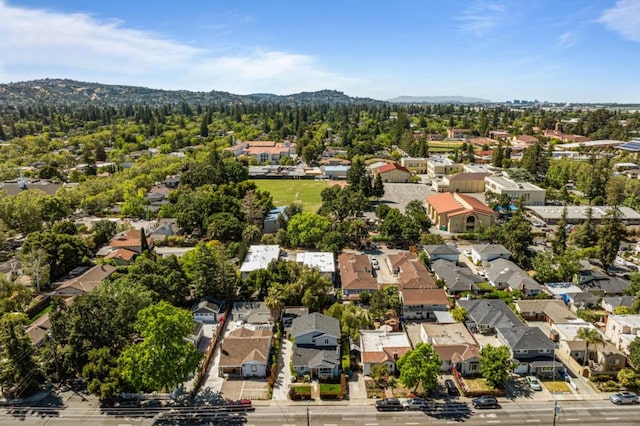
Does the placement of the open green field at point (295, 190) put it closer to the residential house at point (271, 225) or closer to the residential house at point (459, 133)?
the residential house at point (271, 225)

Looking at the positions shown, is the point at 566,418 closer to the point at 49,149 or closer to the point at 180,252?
the point at 180,252

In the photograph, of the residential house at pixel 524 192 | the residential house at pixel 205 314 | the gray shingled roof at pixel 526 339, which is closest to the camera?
the gray shingled roof at pixel 526 339

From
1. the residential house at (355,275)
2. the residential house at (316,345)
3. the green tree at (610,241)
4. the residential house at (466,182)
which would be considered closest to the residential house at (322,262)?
the residential house at (355,275)

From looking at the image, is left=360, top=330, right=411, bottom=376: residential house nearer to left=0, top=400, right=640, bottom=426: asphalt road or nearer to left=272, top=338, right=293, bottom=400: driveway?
left=0, top=400, right=640, bottom=426: asphalt road

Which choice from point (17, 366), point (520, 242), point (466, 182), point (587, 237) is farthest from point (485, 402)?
point (466, 182)

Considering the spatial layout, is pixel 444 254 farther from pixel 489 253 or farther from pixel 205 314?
pixel 205 314

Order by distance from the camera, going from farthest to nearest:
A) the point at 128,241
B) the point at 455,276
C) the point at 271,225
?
the point at 271,225, the point at 128,241, the point at 455,276
